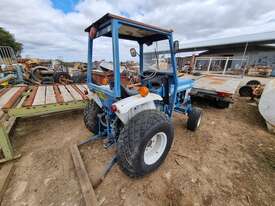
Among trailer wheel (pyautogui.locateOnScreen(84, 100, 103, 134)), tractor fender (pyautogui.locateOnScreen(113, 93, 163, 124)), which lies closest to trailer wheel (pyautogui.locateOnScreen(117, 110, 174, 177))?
tractor fender (pyautogui.locateOnScreen(113, 93, 163, 124))

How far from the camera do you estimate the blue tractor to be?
1560mm

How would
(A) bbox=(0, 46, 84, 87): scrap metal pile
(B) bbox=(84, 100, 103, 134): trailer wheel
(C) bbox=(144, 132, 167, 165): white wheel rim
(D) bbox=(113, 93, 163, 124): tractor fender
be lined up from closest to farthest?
(D) bbox=(113, 93, 163, 124): tractor fender → (C) bbox=(144, 132, 167, 165): white wheel rim → (B) bbox=(84, 100, 103, 134): trailer wheel → (A) bbox=(0, 46, 84, 87): scrap metal pile

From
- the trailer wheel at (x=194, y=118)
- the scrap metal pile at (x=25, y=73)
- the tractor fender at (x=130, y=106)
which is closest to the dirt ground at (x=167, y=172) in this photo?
the trailer wheel at (x=194, y=118)

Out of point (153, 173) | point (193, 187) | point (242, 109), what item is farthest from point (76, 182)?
point (242, 109)

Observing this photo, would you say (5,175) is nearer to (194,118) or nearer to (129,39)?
(129,39)

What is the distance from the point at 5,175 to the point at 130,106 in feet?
6.55

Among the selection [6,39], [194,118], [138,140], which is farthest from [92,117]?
[6,39]

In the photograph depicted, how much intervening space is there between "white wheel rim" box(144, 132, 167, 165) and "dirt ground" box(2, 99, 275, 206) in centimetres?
26

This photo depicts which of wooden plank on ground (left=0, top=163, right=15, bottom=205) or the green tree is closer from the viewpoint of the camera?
wooden plank on ground (left=0, top=163, right=15, bottom=205)

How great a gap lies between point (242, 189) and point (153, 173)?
3.91 feet

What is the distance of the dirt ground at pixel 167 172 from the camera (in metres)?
1.58

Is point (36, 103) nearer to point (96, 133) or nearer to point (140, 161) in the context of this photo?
point (96, 133)

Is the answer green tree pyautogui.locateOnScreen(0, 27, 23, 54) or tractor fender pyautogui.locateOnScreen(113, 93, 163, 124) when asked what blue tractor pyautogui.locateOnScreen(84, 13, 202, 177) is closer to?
tractor fender pyautogui.locateOnScreen(113, 93, 163, 124)

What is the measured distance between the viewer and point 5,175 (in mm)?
1773
